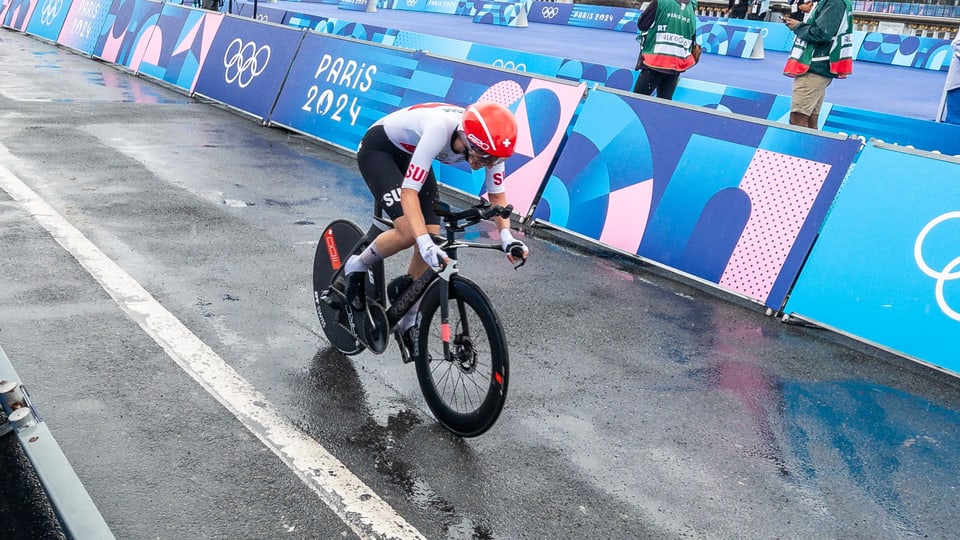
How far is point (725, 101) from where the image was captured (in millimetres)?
12492

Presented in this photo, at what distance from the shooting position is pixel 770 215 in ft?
24.0

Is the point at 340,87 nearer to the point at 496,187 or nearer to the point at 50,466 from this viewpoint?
the point at 496,187

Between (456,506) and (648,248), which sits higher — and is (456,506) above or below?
below

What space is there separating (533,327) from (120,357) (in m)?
2.80

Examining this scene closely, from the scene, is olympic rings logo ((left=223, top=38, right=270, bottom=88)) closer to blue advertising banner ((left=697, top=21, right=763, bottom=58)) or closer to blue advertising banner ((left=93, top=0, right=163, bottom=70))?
blue advertising banner ((left=93, top=0, right=163, bottom=70))

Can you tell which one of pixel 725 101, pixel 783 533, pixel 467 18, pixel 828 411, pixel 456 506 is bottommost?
pixel 456 506

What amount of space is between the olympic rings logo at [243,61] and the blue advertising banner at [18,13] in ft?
39.6

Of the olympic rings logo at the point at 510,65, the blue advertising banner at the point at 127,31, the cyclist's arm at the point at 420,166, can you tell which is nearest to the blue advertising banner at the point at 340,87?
the olympic rings logo at the point at 510,65

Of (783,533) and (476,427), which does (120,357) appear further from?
(783,533)

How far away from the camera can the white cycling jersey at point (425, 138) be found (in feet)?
14.9

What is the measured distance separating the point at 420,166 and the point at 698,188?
13.1ft

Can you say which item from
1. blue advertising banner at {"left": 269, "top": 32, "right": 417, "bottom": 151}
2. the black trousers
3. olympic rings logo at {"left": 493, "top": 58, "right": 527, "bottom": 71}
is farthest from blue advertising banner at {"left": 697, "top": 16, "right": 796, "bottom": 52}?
blue advertising banner at {"left": 269, "top": 32, "right": 417, "bottom": 151}

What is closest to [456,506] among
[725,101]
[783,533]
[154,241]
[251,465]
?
[251,465]

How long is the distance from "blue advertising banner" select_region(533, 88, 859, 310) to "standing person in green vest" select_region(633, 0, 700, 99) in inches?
125
